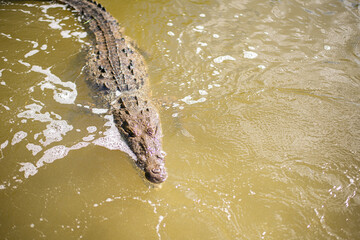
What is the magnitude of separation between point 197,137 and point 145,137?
83 centimetres

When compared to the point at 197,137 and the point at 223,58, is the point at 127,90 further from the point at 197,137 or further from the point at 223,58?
the point at 223,58

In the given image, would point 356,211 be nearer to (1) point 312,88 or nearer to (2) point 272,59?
(1) point 312,88

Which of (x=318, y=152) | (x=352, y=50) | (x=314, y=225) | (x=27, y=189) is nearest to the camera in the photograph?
(x=314, y=225)

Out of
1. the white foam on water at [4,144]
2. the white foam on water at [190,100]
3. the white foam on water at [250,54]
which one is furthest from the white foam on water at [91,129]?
the white foam on water at [250,54]

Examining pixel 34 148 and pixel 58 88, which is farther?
pixel 58 88

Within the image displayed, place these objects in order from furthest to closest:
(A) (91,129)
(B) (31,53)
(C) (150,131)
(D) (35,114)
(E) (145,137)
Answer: (B) (31,53), (D) (35,114), (A) (91,129), (C) (150,131), (E) (145,137)

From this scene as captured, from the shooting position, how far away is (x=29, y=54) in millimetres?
5137

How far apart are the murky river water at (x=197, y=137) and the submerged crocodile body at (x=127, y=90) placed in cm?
19

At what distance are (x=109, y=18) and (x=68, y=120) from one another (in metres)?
3.96

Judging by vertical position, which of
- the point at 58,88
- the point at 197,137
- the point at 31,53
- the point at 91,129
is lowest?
the point at 197,137

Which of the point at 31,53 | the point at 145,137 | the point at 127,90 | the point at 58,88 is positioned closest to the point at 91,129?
the point at 145,137

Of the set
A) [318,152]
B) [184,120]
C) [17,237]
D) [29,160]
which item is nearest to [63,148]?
[29,160]

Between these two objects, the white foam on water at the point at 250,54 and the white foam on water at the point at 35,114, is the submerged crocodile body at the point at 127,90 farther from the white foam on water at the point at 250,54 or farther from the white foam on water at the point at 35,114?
the white foam on water at the point at 250,54

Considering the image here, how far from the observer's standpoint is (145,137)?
139 inches
